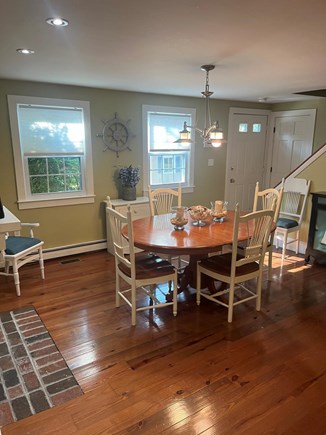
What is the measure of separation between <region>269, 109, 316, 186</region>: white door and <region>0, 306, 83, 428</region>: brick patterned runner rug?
5.09m

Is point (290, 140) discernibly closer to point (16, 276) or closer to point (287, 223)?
point (287, 223)

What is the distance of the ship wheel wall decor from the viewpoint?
14.9 feet

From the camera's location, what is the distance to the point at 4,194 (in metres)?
3.99

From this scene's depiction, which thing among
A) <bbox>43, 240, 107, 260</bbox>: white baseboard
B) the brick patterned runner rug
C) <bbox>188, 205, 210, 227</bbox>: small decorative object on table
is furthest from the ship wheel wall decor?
the brick patterned runner rug

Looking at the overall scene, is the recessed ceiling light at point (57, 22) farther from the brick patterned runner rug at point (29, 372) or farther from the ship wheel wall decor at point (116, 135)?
the ship wheel wall decor at point (116, 135)

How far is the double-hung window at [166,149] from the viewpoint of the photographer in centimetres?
496

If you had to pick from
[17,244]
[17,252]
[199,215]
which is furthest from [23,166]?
[199,215]

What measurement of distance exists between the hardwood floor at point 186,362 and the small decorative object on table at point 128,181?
4.82 feet

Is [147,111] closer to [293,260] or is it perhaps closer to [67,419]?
[293,260]

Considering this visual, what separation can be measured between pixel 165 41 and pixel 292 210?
3.34 metres

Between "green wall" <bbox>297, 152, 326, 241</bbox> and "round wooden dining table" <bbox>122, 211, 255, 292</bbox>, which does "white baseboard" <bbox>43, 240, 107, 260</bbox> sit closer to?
"round wooden dining table" <bbox>122, 211, 255, 292</bbox>

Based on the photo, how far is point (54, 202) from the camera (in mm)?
4332

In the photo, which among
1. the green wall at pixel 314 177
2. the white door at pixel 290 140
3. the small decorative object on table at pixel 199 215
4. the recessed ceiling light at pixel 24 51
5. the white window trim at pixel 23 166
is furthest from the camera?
the white door at pixel 290 140

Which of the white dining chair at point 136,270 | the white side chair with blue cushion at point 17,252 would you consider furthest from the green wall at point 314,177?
the white side chair with blue cushion at point 17,252
